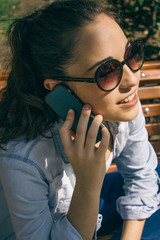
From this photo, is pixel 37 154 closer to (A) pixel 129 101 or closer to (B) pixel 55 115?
(B) pixel 55 115

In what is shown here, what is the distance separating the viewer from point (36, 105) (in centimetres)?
161

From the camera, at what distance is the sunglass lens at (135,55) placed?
1498 mm

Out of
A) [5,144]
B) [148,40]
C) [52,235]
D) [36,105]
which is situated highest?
[36,105]

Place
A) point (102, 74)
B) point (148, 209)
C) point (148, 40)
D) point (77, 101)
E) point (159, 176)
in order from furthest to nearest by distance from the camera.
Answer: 1. point (148, 40)
2. point (159, 176)
3. point (148, 209)
4. point (77, 101)
5. point (102, 74)

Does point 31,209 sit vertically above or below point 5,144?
below

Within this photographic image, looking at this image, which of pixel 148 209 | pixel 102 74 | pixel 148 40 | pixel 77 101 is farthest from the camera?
pixel 148 40

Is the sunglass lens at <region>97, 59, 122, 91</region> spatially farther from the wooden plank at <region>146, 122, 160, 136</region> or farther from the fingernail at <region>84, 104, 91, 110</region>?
the wooden plank at <region>146, 122, 160, 136</region>

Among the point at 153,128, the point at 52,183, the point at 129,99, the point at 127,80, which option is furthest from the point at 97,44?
the point at 153,128

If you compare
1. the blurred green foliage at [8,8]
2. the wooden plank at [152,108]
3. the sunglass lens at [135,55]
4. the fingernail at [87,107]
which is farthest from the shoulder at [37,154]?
the blurred green foliage at [8,8]

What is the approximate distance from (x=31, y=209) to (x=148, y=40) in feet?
14.6

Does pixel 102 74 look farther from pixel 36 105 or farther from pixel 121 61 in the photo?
pixel 36 105

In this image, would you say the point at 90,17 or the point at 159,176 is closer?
the point at 90,17

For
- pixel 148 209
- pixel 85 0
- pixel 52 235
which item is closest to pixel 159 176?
pixel 148 209

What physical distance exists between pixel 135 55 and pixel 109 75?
0.78 feet
